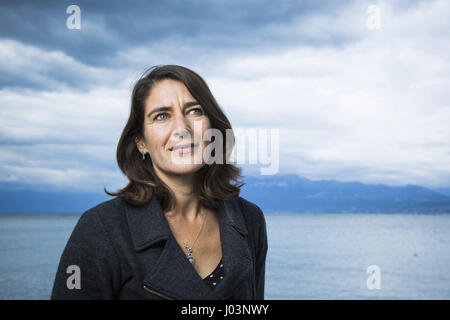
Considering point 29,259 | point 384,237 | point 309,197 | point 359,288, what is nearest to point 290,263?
point 359,288

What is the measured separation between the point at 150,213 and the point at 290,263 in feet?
Answer: 101

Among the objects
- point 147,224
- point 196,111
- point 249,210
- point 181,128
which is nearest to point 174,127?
point 181,128

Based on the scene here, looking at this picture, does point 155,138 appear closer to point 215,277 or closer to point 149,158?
point 149,158

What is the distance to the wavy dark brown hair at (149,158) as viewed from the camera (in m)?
2.43

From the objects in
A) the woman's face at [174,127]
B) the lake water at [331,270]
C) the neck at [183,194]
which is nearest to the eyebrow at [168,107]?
the woman's face at [174,127]

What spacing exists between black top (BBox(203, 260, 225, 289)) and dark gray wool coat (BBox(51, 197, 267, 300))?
0.04m

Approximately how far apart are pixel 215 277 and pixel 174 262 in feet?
0.83

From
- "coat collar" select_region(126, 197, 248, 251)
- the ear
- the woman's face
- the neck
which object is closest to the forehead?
the woman's face

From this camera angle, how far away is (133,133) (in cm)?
262

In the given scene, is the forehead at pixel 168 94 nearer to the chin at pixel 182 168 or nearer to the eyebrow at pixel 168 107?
the eyebrow at pixel 168 107

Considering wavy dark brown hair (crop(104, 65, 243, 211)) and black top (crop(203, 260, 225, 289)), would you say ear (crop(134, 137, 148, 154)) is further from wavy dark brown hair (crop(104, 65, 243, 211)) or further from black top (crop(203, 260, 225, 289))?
black top (crop(203, 260, 225, 289))

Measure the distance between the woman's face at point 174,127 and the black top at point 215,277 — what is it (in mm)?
551

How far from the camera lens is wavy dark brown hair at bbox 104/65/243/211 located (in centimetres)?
243

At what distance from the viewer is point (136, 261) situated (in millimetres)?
2193
